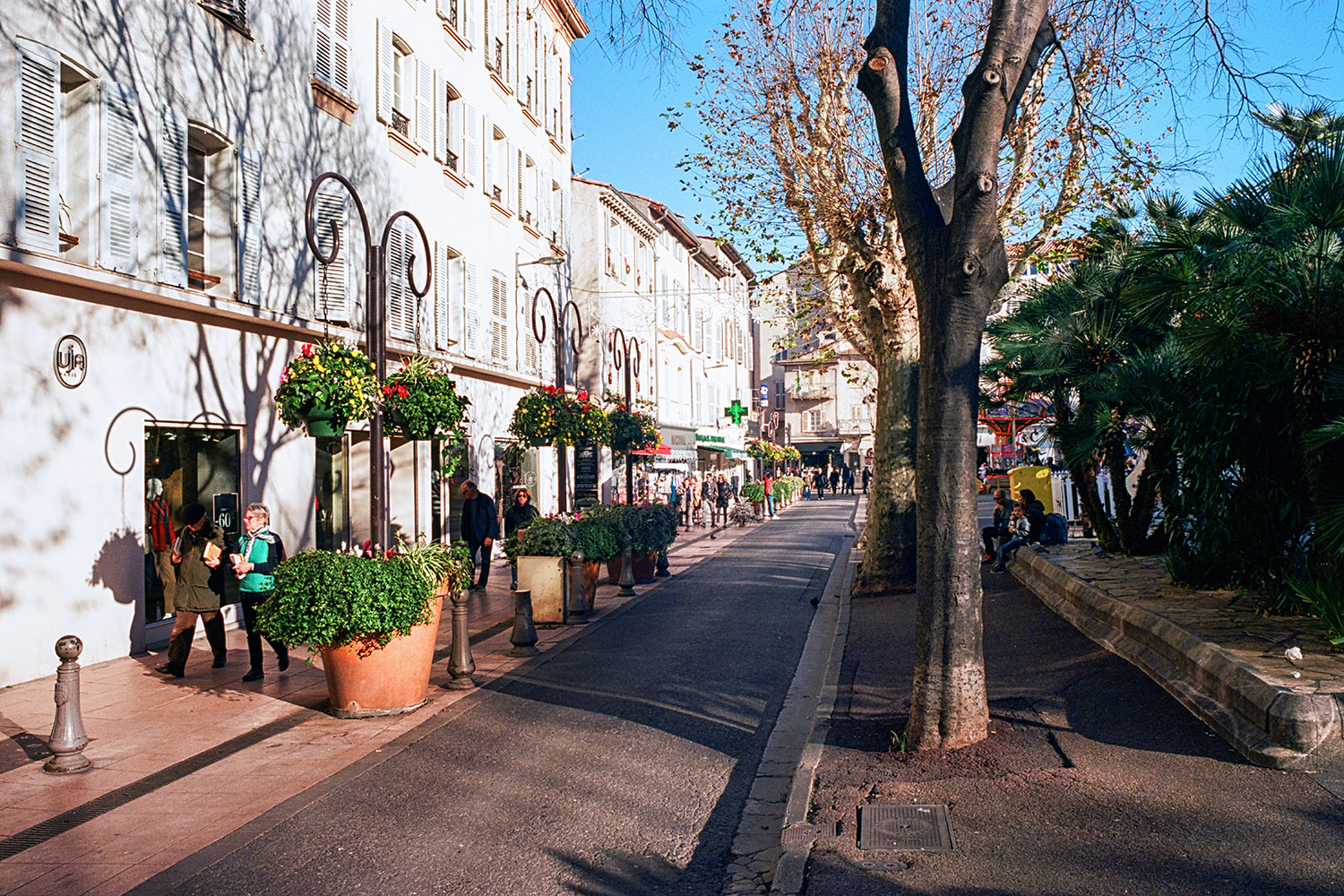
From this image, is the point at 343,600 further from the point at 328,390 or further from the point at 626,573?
the point at 626,573

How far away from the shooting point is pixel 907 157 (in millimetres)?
6398

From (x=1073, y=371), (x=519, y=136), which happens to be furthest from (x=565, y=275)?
(x=1073, y=371)

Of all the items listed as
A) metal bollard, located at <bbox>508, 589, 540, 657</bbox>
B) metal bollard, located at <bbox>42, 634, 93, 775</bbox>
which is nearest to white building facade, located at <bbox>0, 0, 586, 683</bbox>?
metal bollard, located at <bbox>42, 634, 93, 775</bbox>

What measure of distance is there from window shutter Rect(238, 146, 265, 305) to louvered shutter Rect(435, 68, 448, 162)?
632 cm

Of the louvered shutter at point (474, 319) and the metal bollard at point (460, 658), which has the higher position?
the louvered shutter at point (474, 319)

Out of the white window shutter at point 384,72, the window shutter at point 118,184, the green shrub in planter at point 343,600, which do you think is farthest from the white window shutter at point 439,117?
the green shrub in planter at point 343,600

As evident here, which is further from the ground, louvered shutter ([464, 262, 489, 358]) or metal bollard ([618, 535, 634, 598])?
louvered shutter ([464, 262, 489, 358])

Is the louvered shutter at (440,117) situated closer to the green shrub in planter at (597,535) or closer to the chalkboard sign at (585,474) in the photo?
the green shrub in planter at (597,535)

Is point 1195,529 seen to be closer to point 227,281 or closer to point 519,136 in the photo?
point 227,281

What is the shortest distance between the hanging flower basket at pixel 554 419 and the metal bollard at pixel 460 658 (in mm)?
7525

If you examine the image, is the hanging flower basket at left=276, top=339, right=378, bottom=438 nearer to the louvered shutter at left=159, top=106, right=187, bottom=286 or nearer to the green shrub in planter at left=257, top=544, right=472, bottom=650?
the green shrub in planter at left=257, top=544, right=472, bottom=650

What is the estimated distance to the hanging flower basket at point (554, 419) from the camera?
54.3ft

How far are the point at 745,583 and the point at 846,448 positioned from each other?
64.6 metres

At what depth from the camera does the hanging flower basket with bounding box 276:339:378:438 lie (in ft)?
30.9
